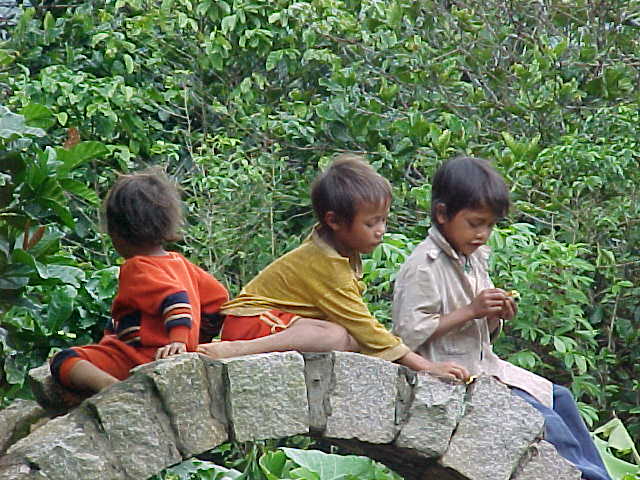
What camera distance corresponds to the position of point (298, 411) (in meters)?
3.55

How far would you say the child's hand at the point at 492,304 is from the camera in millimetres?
3873

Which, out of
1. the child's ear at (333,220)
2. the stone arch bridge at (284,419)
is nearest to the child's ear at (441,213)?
the child's ear at (333,220)

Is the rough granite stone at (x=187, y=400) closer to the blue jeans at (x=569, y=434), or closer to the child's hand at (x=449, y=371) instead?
the child's hand at (x=449, y=371)

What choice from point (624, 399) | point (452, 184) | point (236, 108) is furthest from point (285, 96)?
point (452, 184)

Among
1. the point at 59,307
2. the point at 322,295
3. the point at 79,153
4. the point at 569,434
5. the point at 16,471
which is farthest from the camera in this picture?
the point at 59,307

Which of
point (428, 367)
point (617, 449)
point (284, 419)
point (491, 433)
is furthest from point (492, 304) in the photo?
point (617, 449)

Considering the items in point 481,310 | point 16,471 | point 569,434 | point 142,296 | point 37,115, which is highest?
point 37,115

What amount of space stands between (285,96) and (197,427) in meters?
4.51

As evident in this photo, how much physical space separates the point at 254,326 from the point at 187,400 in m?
0.45

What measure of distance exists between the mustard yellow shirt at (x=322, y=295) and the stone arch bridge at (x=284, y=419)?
102 mm

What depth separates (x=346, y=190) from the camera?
3732 millimetres

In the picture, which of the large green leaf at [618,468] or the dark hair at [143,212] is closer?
the dark hair at [143,212]

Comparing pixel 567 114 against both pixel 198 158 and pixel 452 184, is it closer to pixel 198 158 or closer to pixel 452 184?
pixel 198 158

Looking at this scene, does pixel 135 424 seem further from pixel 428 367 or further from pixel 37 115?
pixel 37 115
